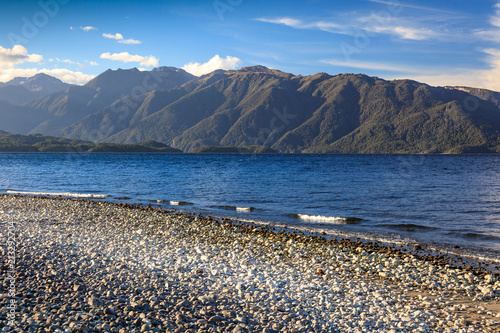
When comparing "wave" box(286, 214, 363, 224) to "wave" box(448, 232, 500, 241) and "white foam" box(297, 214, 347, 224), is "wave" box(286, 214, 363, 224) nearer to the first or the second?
"white foam" box(297, 214, 347, 224)

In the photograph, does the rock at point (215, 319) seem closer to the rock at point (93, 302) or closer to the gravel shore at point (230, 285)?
the gravel shore at point (230, 285)

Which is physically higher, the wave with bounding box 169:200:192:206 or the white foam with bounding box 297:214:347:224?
the white foam with bounding box 297:214:347:224

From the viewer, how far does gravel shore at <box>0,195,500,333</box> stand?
364 inches

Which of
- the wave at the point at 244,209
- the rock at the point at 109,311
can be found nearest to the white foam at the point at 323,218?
the wave at the point at 244,209

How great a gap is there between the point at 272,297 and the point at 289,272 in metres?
2.92

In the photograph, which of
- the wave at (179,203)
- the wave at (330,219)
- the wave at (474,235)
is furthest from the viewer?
the wave at (179,203)

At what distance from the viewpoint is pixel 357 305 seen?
10938 millimetres

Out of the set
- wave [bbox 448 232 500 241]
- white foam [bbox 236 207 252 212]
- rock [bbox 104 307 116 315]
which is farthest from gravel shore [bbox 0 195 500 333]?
white foam [bbox 236 207 252 212]

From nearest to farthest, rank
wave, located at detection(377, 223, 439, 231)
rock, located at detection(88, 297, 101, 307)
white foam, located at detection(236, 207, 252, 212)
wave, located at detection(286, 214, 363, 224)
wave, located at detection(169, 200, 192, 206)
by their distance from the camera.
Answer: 1. rock, located at detection(88, 297, 101, 307)
2. wave, located at detection(377, 223, 439, 231)
3. wave, located at detection(286, 214, 363, 224)
4. white foam, located at detection(236, 207, 252, 212)
5. wave, located at detection(169, 200, 192, 206)

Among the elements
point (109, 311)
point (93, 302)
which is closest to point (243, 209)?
point (93, 302)

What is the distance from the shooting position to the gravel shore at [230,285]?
9.25 metres

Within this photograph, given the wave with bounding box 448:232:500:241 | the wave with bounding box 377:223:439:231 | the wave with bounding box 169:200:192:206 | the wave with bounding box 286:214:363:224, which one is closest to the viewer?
the wave with bounding box 448:232:500:241

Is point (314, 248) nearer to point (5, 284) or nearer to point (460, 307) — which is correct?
point (460, 307)

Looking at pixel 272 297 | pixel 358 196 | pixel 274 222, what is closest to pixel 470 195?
pixel 358 196
